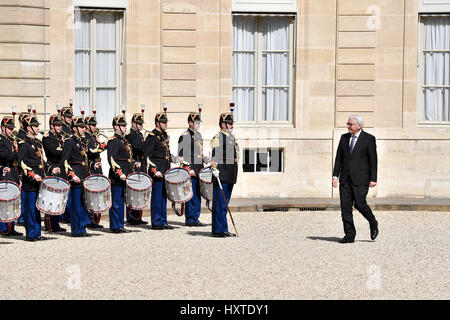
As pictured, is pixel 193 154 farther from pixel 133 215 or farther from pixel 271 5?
pixel 271 5

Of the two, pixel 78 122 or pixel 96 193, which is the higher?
pixel 78 122

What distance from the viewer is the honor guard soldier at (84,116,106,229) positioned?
49.7ft

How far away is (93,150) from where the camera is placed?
15.1m

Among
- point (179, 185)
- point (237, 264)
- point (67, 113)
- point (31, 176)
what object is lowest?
point (237, 264)

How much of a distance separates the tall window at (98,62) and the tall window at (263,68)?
219cm

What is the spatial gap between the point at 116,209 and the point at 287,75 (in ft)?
20.6

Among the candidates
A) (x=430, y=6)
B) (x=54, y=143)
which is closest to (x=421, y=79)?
(x=430, y=6)

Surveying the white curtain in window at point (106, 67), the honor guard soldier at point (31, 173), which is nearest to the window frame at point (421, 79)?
the white curtain in window at point (106, 67)

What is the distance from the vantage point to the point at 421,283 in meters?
11.1

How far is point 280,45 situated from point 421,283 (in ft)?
32.6

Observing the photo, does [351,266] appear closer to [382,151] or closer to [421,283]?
[421,283]

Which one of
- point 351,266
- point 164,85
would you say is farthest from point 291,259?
point 164,85

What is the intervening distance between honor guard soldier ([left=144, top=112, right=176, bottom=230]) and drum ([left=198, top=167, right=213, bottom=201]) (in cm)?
63

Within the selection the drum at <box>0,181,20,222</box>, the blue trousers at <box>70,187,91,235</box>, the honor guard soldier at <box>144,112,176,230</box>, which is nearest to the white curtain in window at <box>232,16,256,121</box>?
the honor guard soldier at <box>144,112,176,230</box>
